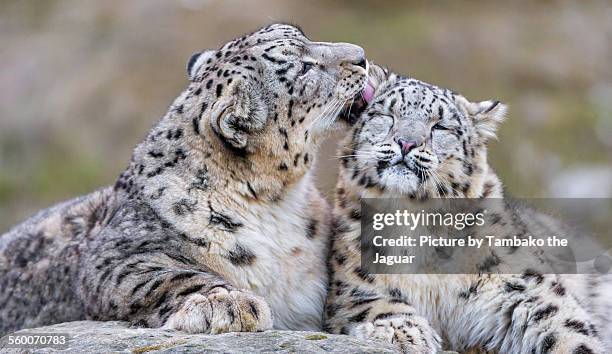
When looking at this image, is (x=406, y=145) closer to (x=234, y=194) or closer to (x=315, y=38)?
(x=234, y=194)

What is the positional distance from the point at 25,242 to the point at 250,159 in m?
2.72

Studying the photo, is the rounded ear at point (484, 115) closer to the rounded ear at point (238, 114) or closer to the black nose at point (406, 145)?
the black nose at point (406, 145)

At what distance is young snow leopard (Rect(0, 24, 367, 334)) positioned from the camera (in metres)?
7.88

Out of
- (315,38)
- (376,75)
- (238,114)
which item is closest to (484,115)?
(376,75)

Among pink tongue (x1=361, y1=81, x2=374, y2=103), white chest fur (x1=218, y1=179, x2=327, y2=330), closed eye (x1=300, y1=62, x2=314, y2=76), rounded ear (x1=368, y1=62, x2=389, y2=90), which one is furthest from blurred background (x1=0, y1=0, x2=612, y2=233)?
white chest fur (x1=218, y1=179, x2=327, y2=330)

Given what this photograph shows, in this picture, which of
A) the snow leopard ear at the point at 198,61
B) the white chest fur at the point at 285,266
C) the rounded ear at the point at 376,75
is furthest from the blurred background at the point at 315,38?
the white chest fur at the point at 285,266

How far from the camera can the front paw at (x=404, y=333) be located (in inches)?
284

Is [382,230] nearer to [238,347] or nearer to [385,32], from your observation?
[238,347]

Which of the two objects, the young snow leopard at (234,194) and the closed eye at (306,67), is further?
the closed eye at (306,67)

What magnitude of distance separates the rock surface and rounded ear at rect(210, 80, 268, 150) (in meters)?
1.68

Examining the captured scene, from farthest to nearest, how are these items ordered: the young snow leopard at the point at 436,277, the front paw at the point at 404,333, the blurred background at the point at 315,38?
the blurred background at the point at 315,38, the young snow leopard at the point at 436,277, the front paw at the point at 404,333

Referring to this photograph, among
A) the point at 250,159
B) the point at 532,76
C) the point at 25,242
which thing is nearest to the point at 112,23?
the point at 532,76

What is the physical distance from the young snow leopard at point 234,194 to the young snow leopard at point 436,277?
0.29m

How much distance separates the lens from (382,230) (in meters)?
8.20
